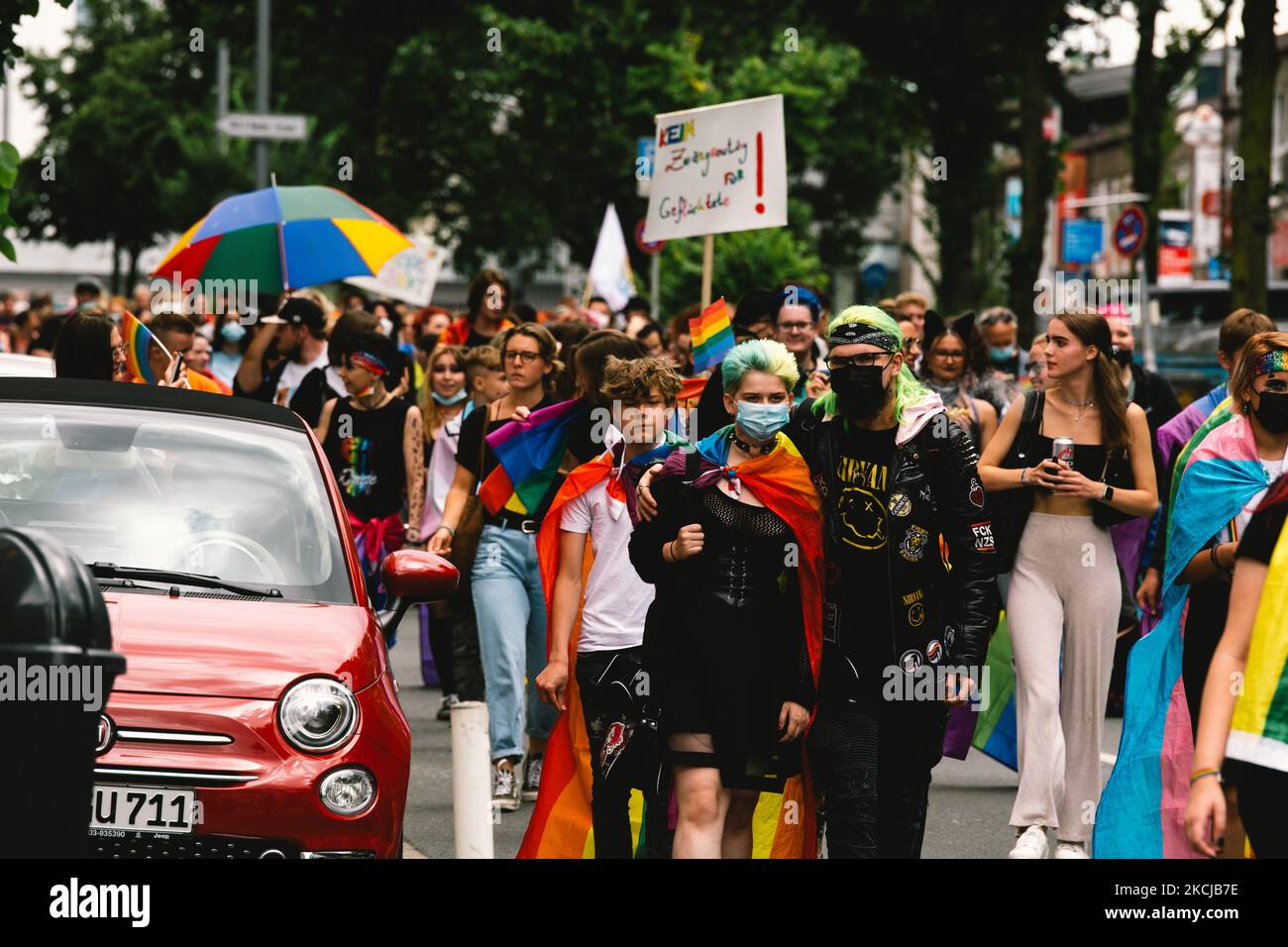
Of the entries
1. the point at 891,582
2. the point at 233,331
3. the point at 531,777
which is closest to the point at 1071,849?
the point at 891,582

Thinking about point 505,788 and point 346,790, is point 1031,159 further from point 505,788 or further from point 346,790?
point 346,790

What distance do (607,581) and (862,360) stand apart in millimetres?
1346

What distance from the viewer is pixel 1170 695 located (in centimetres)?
593

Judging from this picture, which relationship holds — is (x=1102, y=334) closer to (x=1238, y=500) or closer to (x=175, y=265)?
(x=1238, y=500)

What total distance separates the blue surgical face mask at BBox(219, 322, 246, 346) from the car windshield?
26.9ft

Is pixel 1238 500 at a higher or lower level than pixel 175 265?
lower

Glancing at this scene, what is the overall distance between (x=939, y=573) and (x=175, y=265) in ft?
22.8

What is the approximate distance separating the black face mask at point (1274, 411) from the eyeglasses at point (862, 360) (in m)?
1.25

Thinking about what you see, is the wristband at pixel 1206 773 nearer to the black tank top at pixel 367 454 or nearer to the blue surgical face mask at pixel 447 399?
the black tank top at pixel 367 454

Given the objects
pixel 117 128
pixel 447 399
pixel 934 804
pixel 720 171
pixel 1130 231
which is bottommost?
pixel 934 804

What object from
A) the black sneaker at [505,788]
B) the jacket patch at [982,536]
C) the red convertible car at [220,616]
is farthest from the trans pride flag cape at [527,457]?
the jacket patch at [982,536]

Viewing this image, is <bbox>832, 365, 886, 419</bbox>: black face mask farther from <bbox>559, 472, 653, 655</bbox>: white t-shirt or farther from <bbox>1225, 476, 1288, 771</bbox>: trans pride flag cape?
<bbox>1225, 476, 1288, 771</bbox>: trans pride flag cape

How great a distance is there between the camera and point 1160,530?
8.04m
